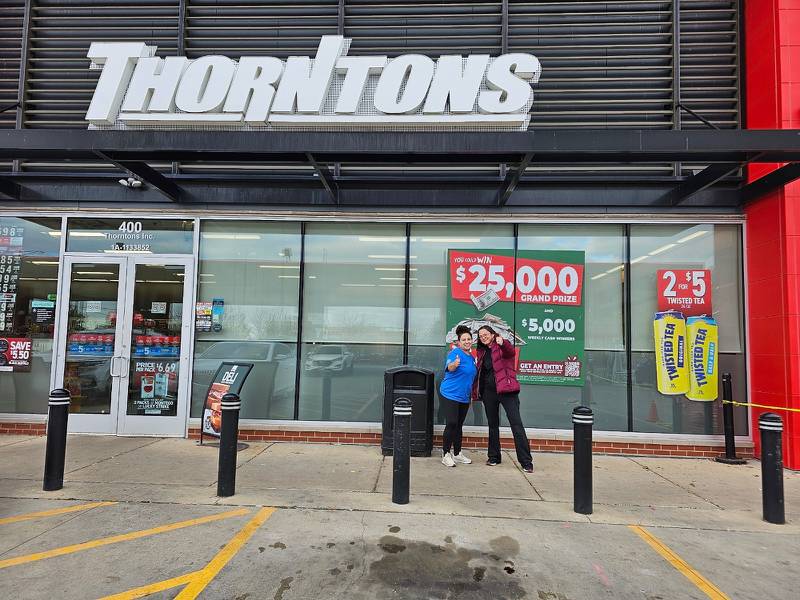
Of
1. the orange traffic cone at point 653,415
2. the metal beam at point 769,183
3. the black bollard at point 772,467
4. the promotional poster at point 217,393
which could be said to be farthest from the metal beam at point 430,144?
the orange traffic cone at point 653,415

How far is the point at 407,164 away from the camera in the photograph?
7082 millimetres

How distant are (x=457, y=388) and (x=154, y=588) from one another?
407cm

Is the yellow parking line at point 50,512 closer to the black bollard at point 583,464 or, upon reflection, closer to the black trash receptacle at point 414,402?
the black trash receptacle at point 414,402

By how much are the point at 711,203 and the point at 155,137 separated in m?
7.85

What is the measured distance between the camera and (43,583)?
3.48 m

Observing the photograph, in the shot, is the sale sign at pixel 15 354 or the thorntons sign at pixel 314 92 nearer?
the thorntons sign at pixel 314 92

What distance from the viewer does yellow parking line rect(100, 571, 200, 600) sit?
3.33 meters

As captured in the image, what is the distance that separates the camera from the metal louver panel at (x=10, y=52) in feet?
26.8

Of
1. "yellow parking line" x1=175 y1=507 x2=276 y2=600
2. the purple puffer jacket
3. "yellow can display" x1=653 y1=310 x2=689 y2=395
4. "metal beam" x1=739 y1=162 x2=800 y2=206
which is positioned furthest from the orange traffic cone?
"yellow parking line" x1=175 y1=507 x2=276 y2=600

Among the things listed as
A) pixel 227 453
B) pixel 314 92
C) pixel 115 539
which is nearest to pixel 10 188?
pixel 314 92

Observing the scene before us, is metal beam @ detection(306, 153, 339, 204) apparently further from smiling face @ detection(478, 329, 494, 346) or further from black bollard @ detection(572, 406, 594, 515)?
black bollard @ detection(572, 406, 594, 515)

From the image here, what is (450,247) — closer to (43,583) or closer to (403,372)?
(403,372)

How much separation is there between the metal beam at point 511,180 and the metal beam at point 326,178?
2.53m

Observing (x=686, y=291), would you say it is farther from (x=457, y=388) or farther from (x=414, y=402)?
(x=414, y=402)
